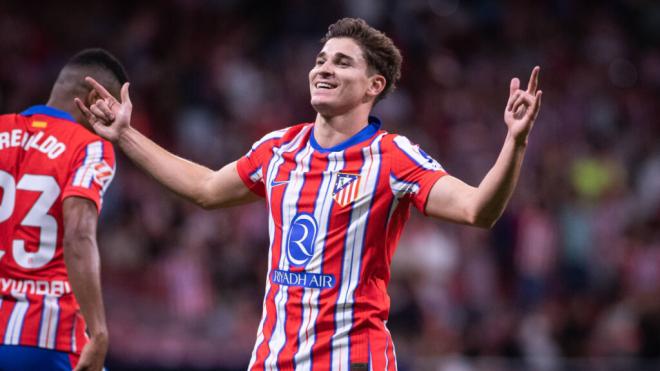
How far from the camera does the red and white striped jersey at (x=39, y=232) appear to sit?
5.26 metres

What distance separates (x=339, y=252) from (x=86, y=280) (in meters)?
1.32

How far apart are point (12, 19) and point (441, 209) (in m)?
9.61

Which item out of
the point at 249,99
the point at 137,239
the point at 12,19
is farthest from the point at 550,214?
the point at 12,19

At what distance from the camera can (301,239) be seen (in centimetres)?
475

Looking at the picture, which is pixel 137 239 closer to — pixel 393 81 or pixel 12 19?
pixel 12 19

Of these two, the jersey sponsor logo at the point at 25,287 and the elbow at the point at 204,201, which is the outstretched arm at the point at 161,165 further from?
the jersey sponsor logo at the point at 25,287

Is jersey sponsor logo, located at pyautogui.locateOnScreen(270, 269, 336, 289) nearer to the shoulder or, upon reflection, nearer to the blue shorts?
the shoulder

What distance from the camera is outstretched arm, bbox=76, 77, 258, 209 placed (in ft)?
16.6

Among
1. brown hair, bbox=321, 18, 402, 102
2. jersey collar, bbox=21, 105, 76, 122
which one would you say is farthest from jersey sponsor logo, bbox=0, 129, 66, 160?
brown hair, bbox=321, 18, 402, 102

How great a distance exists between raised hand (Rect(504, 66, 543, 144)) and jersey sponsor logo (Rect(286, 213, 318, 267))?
1013mm

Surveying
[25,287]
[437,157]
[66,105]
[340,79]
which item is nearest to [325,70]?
[340,79]

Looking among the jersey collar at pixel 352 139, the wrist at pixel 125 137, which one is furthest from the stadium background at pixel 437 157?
the jersey collar at pixel 352 139

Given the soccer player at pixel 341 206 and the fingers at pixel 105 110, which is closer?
the soccer player at pixel 341 206

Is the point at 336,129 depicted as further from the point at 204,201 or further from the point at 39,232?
the point at 39,232
